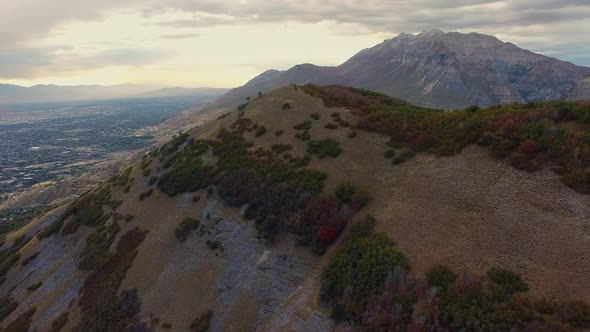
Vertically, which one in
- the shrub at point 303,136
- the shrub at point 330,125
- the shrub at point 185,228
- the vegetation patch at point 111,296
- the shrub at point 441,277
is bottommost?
the vegetation patch at point 111,296

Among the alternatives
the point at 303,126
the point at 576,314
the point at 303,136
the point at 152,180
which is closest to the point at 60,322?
the point at 152,180

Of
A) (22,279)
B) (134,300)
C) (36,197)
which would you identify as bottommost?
(36,197)

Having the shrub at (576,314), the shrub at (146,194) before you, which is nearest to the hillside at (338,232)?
the shrub at (576,314)

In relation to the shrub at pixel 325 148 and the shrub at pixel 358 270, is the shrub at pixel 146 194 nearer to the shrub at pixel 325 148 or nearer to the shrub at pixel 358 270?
the shrub at pixel 325 148

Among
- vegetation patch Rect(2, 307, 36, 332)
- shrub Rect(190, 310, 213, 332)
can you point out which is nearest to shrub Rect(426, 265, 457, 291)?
shrub Rect(190, 310, 213, 332)

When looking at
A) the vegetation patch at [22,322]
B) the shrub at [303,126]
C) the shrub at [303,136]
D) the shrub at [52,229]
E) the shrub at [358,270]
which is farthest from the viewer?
the shrub at [52,229]

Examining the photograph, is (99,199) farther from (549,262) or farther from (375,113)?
(549,262)

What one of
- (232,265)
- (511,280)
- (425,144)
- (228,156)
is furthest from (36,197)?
(511,280)
